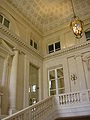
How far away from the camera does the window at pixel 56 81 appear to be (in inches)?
406

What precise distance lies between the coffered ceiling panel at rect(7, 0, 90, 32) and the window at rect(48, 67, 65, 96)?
3485 millimetres

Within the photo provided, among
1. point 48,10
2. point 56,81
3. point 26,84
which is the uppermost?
point 48,10

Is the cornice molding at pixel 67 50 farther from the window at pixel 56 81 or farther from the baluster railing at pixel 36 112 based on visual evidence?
the baluster railing at pixel 36 112

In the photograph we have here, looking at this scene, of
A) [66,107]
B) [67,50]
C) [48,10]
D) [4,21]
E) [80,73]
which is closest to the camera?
[66,107]

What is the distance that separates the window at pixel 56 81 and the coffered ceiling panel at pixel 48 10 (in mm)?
3485

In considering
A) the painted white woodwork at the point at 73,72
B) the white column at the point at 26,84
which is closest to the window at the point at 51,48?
the painted white woodwork at the point at 73,72

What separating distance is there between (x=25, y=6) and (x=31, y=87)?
5.14 meters

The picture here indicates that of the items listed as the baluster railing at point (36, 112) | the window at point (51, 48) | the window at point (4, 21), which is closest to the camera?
the baluster railing at point (36, 112)

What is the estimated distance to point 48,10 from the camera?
11000mm

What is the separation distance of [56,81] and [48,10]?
4.86m

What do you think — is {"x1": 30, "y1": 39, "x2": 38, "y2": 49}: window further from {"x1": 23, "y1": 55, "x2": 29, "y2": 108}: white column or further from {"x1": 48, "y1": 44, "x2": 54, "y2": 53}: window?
{"x1": 23, "y1": 55, "x2": 29, "y2": 108}: white column

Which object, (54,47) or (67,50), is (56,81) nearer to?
(67,50)

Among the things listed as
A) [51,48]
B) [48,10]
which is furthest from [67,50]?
[48,10]

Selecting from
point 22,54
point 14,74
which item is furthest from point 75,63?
point 14,74
